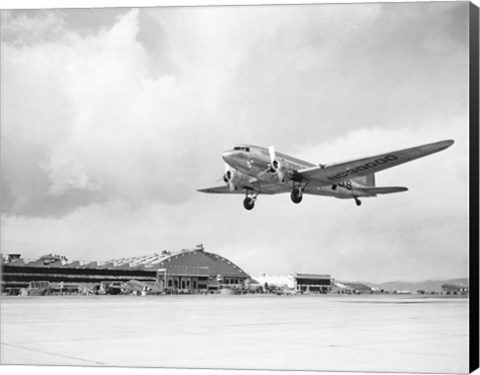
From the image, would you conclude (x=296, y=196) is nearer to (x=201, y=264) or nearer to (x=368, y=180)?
(x=368, y=180)

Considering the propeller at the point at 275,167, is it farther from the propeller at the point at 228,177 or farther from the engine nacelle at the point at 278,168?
the propeller at the point at 228,177

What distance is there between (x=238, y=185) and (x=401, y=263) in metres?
2.89

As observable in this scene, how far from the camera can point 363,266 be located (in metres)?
13.6

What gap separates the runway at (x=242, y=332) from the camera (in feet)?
42.1

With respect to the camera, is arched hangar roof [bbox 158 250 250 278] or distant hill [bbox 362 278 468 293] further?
arched hangar roof [bbox 158 250 250 278]

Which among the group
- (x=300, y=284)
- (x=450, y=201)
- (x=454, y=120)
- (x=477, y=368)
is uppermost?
(x=454, y=120)

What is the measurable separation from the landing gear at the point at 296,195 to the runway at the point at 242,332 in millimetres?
1530

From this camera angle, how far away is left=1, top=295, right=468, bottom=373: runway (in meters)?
12.8

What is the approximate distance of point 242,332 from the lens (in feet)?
44.1

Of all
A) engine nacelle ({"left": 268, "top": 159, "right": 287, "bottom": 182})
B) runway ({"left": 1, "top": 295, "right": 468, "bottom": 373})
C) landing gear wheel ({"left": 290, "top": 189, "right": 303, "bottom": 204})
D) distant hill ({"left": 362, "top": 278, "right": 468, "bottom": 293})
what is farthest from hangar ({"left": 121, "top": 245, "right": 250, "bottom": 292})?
distant hill ({"left": 362, "top": 278, "right": 468, "bottom": 293})

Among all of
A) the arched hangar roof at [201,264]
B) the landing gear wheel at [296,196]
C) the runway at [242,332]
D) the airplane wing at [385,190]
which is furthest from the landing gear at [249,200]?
the airplane wing at [385,190]

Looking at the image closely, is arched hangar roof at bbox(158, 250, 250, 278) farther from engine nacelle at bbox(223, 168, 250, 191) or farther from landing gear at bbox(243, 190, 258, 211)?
engine nacelle at bbox(223, 168, 250, 191)

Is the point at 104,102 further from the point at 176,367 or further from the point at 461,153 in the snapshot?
the point at 461,153

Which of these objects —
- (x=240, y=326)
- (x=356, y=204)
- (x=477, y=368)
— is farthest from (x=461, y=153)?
(x=240, y=326)
